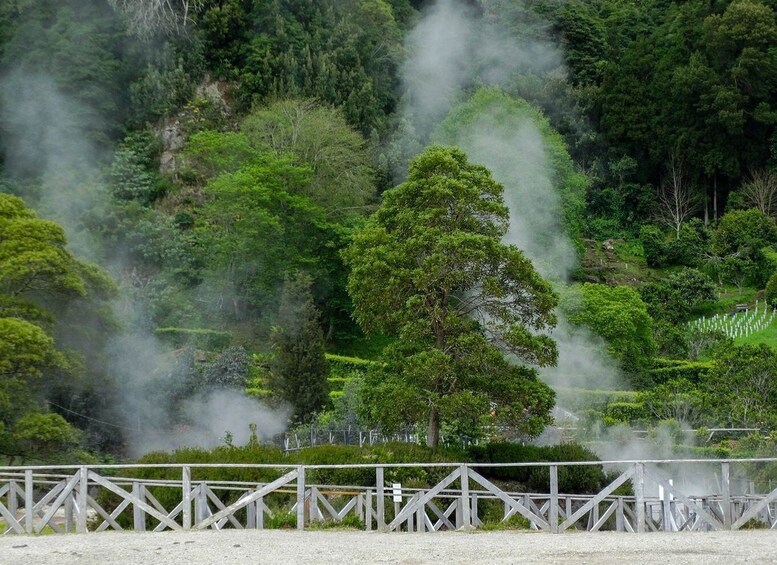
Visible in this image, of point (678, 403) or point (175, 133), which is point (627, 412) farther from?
point (175, 133)

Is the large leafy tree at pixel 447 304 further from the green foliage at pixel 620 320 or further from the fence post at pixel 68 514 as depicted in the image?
the green foliage at pixel 620 320

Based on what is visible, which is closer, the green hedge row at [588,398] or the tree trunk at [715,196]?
the green hedge row at [588,398]

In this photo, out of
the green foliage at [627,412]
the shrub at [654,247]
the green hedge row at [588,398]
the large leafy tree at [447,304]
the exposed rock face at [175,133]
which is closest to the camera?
the large leafy tree at [447,304]

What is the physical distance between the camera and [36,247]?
3262cm

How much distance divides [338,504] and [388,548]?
7.99m

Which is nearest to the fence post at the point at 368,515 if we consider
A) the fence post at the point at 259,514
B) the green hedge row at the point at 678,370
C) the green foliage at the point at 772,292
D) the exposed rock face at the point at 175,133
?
the fence post at the point at 259,514

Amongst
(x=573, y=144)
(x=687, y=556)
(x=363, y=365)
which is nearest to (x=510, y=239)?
(x=363, y=365)

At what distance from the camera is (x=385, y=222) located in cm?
3088

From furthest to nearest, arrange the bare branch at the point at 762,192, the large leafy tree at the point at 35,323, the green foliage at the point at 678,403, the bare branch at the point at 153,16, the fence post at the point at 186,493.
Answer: the bare branch at the point at 762,192, the bare branch at the point at 153,16, the green foliage at the point at 678,403, the large leafy tree at the point at 35,323, the fence post at the point at 186,493

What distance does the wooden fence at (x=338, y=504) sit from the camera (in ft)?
56.7

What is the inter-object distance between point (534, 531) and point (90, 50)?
153 feet

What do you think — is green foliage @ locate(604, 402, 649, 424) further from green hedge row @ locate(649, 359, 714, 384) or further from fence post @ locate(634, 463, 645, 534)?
fence post @ locate(634, 463, 645, 534)

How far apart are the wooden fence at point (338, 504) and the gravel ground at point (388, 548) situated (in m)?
0.50

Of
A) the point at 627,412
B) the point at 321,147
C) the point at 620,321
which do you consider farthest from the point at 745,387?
the point at 321,147
